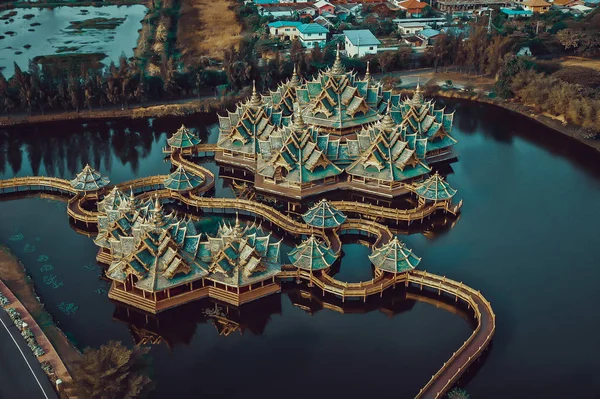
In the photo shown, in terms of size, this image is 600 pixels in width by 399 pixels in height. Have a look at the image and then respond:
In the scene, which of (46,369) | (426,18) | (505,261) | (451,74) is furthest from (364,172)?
(426,18)

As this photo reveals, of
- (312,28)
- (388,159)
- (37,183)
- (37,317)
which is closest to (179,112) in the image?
(37,183)

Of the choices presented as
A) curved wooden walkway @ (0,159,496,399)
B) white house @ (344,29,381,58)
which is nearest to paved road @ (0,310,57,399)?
curved wooden walkway @ (0,159,496,399)

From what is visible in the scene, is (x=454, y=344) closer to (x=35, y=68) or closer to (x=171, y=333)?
(x=171, y=333)

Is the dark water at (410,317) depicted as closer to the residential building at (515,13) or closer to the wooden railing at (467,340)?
the wooden railing at (467,340)

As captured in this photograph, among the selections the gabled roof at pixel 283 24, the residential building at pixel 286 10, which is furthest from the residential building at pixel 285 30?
the residential building at pixel 286 10

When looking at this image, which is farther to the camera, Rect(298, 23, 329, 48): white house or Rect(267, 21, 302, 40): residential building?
Rect(267, 21, 302, 40): residential building

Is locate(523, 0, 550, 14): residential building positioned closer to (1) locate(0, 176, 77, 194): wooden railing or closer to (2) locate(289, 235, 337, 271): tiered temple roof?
(2) locate(289, 235, 337, 271): tiered temple roof
